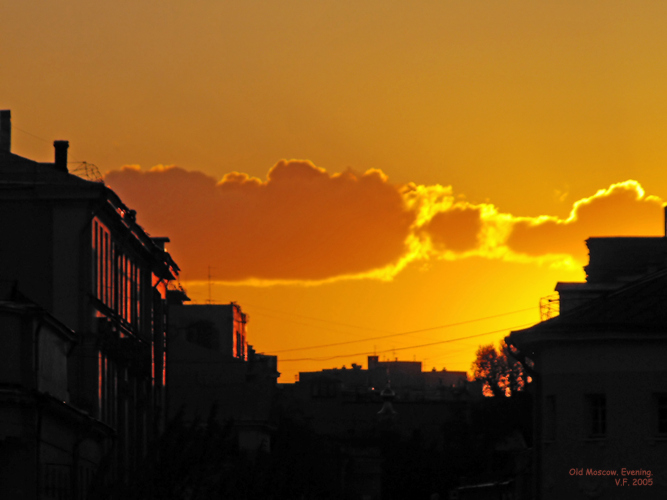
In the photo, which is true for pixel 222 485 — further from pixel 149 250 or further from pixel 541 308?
pixel 149 250

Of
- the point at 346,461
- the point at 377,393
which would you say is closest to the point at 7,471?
the point at 346,461

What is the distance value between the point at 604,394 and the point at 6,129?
834 inches

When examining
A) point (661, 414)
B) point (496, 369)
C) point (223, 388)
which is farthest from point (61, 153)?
point (496, 369)

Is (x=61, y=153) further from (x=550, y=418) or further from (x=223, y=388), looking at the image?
(x=223, y=388)

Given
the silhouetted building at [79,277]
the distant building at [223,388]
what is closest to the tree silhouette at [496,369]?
the distant building at [223,388]

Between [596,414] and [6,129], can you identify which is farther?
[6,129]

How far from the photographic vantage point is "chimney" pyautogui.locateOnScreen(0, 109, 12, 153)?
47.5 meters

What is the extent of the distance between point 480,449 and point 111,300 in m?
53.2

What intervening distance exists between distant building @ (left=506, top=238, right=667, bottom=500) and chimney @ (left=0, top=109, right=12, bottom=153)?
17.6 metres

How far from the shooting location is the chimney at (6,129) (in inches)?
1871

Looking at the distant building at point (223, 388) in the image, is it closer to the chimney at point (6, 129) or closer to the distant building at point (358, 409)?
the distant building at point (358, 409)

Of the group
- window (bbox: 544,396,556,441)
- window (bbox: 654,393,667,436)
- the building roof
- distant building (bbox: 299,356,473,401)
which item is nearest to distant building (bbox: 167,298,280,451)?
window (bbox: 544,396,556,441)

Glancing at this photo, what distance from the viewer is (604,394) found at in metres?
39.6

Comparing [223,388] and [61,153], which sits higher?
[61,153]
